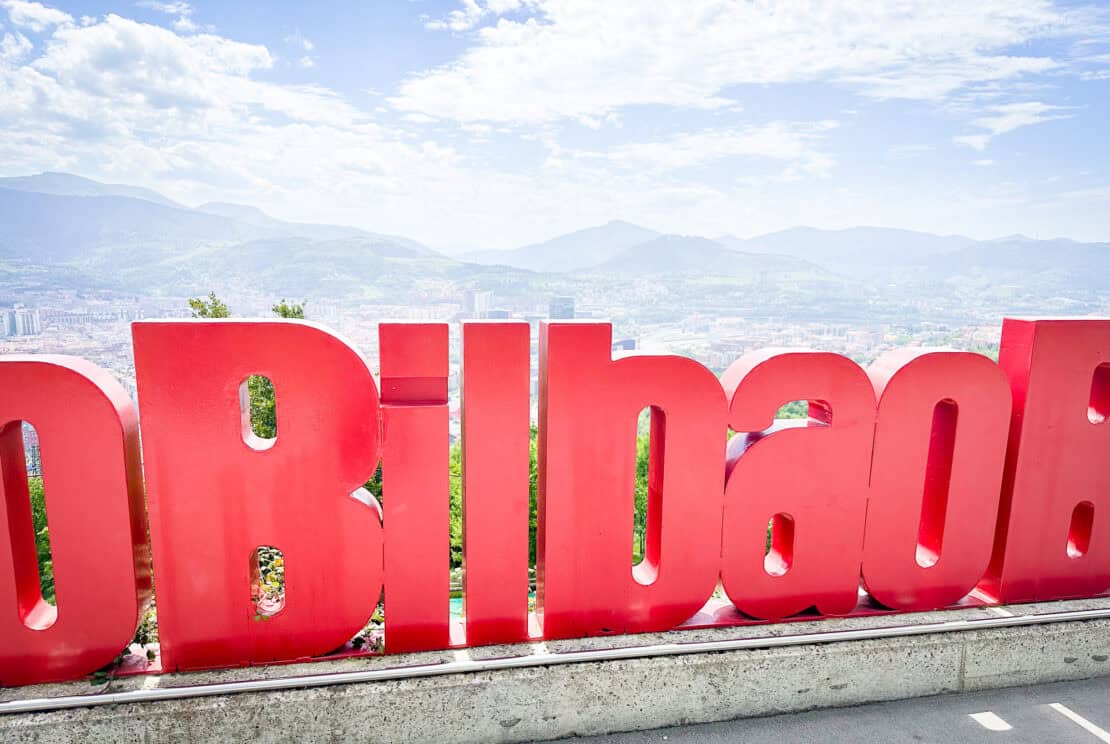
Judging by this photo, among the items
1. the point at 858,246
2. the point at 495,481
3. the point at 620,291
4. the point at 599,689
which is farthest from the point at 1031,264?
the point at 495,481

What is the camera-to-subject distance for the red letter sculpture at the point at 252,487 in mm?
3314

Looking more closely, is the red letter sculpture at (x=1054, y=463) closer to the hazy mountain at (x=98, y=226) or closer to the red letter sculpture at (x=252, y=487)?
the red letter sculpture at (x=252, y=487)

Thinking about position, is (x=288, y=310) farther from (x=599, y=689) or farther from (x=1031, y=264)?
(x=1031, y=264)

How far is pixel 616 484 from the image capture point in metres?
3.90

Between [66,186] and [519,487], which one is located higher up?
[66,186]

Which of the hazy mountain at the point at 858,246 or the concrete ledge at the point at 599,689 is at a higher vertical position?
the hazy mountain at the point at 858,246

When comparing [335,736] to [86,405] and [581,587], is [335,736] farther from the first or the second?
[86,405]

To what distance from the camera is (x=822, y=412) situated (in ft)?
14.0

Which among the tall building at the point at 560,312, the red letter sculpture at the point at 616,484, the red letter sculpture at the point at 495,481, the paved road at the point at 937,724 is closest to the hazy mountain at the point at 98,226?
the tall building at the point at 560,312

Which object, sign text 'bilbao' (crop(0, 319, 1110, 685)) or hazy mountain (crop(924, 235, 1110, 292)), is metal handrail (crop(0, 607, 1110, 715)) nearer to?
sign text 'bilbao' (crop(0, 319, 1110, 685))

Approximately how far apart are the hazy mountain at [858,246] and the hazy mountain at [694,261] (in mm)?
9782

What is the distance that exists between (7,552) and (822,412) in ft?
15.8

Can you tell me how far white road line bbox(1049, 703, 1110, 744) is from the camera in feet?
12.4

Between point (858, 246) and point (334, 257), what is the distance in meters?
124
